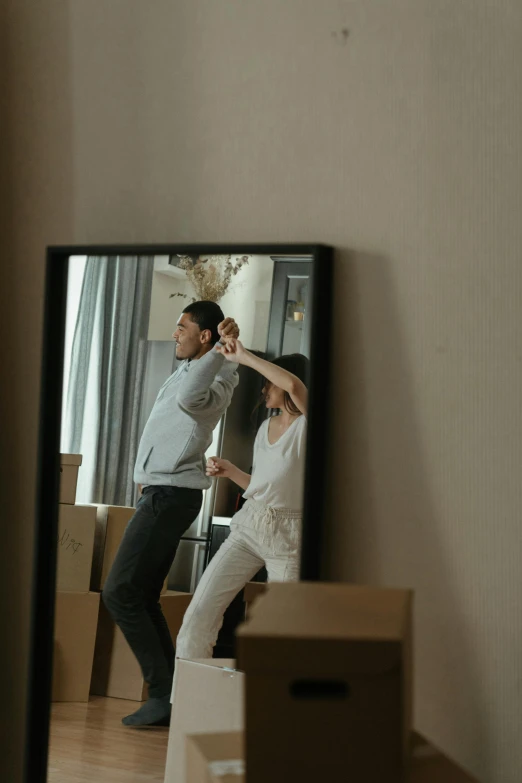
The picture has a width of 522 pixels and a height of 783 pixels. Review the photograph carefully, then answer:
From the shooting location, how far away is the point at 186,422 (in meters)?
1.62

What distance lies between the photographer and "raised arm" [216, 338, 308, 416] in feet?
5.07

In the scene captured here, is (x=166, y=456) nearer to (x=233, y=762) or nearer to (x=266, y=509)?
(x=266, y=509)

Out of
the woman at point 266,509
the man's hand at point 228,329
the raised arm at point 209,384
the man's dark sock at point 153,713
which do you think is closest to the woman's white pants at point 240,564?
the woman at point 266,509

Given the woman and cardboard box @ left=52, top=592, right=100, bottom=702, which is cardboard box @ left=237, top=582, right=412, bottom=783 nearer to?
the woman

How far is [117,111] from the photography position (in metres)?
1.77

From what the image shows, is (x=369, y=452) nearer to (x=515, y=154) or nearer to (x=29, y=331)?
(x=515, y=154)

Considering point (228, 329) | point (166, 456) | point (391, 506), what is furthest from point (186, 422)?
point (391, 506)

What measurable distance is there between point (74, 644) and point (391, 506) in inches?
28.5

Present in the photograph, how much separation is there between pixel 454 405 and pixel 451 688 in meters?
0.49

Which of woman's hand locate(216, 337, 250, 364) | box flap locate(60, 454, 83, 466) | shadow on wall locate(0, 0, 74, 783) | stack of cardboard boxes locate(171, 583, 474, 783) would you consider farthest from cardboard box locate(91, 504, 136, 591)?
stack of cardboard boxes locate(171, 583, 474, 783)

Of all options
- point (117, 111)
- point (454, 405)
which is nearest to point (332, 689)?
point (454, 405)

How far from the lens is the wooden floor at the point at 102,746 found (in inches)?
62.9

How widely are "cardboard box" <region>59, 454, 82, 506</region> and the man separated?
150 millimetres

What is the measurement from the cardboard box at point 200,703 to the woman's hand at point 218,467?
1.14ft
